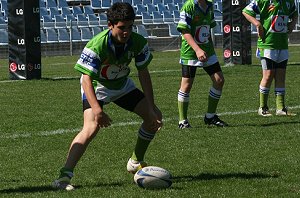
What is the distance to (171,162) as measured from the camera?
8.83 metres

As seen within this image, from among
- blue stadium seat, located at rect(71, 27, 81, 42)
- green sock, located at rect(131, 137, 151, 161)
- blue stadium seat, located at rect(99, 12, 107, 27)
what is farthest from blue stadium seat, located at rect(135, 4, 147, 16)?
green sock, located at rect(131, 137, 151, 161)

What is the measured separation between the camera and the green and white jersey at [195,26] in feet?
37.5

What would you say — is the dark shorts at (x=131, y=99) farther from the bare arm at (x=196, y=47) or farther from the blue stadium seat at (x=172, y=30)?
the blue stadium seat at (x=172, y=30)

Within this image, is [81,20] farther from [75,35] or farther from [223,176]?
[223,176]

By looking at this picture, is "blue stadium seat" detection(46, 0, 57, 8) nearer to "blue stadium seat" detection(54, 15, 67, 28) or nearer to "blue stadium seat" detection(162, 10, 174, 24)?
"blue stadium seat" detection(54, 15, 67, 28)

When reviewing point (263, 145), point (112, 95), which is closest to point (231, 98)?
point (263, 145)

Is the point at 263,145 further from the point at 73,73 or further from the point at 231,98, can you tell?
the point at 73,73

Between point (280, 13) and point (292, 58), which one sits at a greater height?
point (280, 13)

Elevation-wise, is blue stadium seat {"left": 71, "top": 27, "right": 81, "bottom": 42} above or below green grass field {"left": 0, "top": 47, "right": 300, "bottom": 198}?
below

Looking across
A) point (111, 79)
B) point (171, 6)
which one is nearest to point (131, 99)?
point (111, 79)

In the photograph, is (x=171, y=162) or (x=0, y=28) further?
(x=0, y=28)

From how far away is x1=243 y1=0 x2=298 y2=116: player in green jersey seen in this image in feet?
42.1

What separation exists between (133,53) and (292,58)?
21.4 m

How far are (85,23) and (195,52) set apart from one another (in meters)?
26.4
